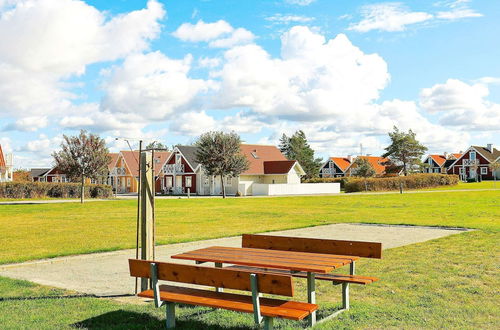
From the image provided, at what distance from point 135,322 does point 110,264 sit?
4.78 metres

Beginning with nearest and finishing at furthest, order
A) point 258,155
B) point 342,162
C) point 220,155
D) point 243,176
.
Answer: point 220,155
point 243,176
point 258,155
point 342,162

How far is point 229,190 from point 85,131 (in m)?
22.7

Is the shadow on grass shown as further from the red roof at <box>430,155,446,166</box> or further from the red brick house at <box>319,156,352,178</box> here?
the red roof at <box>430,155,446,166</box>

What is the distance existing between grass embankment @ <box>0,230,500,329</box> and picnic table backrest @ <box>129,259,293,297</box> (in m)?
0.65

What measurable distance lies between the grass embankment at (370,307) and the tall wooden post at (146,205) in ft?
3.24

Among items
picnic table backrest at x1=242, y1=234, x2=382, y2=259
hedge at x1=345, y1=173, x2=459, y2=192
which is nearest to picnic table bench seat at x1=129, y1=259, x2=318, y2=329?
picnic table backrest at x1=242, y1=234, x2=382, y2=259

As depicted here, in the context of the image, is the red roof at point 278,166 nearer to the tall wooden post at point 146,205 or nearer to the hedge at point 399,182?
the hedge at point 399,182

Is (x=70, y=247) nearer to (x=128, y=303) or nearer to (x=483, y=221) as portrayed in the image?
(x=128, y=303)

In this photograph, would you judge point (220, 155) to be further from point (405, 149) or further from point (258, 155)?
point (405, 149)

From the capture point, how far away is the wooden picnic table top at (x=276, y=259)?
593 cm

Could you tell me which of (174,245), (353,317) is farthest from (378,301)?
(174,245)

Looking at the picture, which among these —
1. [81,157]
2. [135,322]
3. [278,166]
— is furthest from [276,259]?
[278,166]

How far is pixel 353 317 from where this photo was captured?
621 centimetres

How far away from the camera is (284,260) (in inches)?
253
